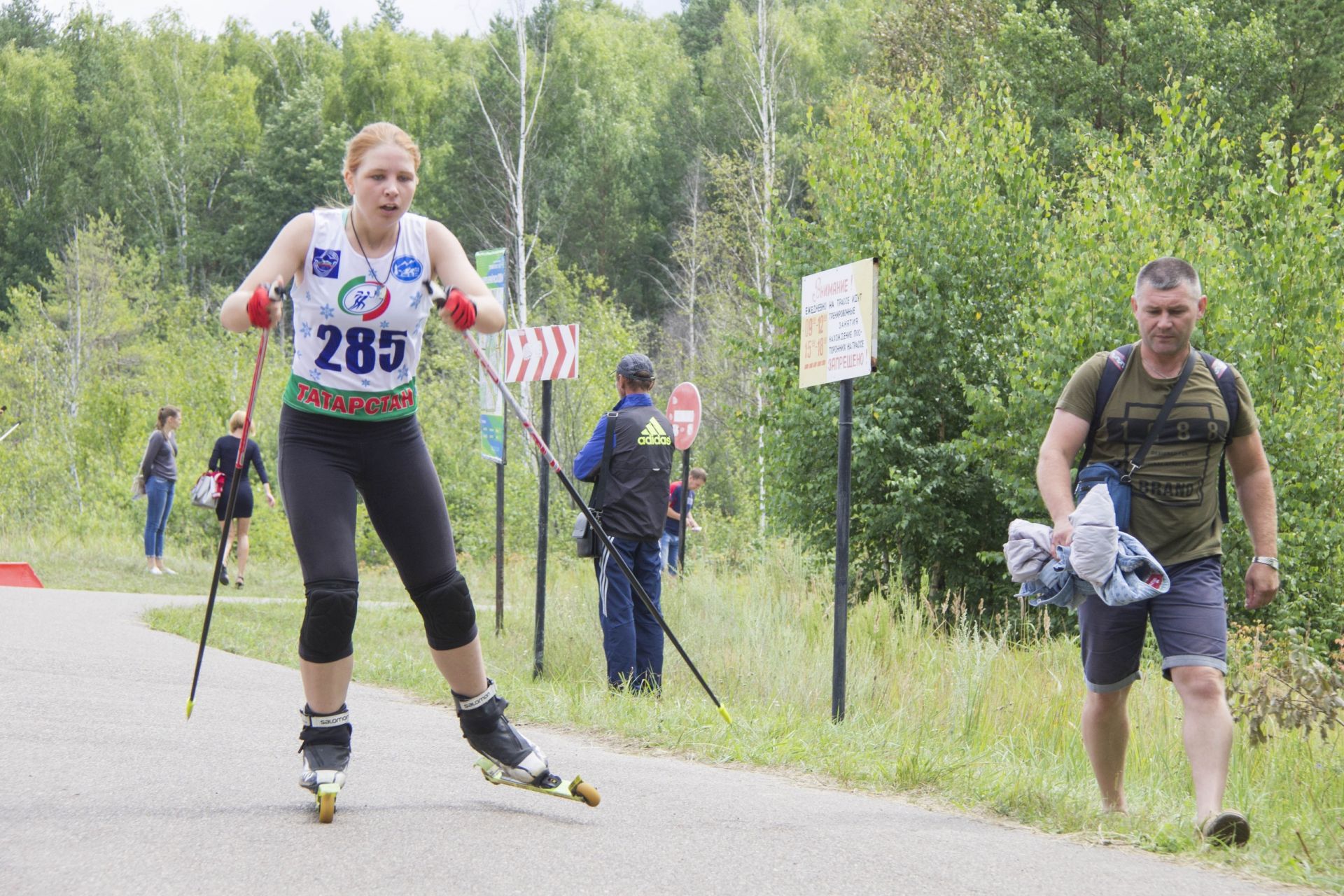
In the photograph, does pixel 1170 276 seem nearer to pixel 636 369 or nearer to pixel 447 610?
pixel 447 610

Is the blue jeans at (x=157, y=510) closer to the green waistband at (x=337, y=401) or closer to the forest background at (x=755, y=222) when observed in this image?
the forest background at (x=755, y=222)

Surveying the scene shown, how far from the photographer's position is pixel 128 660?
30.1ft

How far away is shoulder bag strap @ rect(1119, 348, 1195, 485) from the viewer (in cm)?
476

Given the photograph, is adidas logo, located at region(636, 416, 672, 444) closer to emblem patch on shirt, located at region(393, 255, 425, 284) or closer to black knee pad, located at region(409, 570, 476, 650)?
black knee pad, located at region(409, 570, 476, 650)

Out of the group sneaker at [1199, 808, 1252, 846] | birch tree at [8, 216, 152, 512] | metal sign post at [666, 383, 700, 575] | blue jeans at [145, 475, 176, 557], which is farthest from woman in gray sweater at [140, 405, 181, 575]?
birch tree at [8, 216, 152, 512]

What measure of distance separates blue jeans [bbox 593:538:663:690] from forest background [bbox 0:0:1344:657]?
2.71 meters

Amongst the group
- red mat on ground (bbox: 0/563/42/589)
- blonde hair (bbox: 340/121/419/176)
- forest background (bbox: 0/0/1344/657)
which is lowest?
red mat on ground (bbox: 0/563/42/589)

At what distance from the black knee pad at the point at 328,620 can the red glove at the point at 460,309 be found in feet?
2.97

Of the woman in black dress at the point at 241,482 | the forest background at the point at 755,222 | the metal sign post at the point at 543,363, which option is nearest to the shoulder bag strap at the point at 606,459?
the metal sign post at the point at 543,363

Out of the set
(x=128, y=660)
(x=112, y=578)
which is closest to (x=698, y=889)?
(x=128, y=660)

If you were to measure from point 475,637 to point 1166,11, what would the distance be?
29.5m

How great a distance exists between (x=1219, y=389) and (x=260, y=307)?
10.6ft

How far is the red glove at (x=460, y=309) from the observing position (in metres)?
4.20

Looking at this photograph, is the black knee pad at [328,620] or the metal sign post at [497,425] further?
the metal sign post at [497,425]
